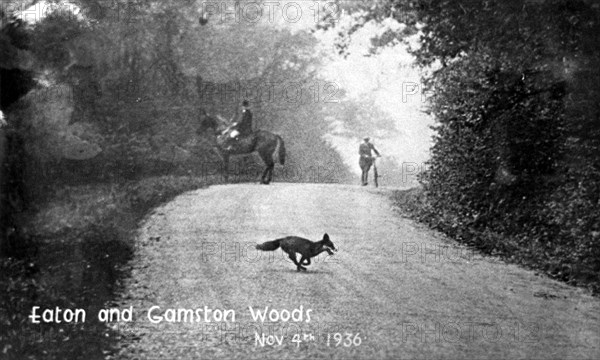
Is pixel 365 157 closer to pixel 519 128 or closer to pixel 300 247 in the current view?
pixel 300 247

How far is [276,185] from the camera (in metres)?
5.38

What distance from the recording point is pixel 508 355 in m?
4.56

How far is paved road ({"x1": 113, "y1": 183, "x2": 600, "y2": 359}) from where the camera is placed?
457 cm

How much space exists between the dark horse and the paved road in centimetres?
25

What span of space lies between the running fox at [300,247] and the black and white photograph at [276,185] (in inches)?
0.6

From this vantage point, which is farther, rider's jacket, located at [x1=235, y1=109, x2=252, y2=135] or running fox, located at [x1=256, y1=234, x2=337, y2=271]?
rider's jacket, located at [x1=235, y1=109, x2=252, y2=135]

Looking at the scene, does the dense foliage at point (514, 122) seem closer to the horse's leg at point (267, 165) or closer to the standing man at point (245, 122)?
the standing man at point (245, 122)

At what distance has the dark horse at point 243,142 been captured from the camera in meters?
5.09

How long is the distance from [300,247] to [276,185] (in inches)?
22.0

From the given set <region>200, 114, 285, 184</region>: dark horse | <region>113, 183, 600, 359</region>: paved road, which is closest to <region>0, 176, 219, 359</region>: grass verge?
<region>113, 183, 600, 359</region>: paved road

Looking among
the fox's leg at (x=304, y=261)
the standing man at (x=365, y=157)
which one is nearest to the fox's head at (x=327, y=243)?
the fox's leg at (x=304, y=261)

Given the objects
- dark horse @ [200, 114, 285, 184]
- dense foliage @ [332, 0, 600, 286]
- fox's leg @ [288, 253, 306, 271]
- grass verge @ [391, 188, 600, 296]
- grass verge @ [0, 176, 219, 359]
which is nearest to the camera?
grass verge @ [0, 176, 219, 359]

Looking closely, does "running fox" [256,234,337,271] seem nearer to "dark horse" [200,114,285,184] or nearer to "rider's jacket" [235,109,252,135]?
"dark horse" [200,114,285,184]

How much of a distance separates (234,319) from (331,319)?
0.60 m
